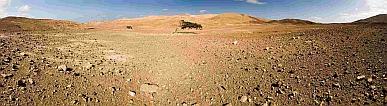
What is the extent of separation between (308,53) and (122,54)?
799cm

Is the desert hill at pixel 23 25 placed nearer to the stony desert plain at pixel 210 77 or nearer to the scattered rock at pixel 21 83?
the stony desert plain at pixel 210 77

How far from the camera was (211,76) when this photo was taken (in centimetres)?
848

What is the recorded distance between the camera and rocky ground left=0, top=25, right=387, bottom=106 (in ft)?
20.7

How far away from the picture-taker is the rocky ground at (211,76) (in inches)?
248

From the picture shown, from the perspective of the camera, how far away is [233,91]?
7258mm

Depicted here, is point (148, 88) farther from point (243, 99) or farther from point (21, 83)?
point (21, 83)

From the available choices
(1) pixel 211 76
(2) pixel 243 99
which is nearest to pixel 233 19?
(1) pixel 211 76

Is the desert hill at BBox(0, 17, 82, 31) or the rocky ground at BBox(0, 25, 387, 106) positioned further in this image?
the desert hill at BBox(0, 17, 82, 31)

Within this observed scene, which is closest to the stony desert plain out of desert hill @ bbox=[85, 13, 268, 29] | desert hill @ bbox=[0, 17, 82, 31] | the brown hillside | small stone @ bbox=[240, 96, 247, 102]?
small stone @ bbox=[240, 96, 247, 102]

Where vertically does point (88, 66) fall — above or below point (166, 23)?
below

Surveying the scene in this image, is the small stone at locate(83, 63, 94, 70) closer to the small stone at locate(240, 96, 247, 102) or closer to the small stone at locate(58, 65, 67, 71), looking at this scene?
the small stone at locate(58, 65, 67, 71)

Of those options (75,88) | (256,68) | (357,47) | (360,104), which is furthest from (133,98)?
(357,47)

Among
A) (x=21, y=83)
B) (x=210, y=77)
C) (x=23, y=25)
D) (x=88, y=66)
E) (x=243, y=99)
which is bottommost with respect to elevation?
(x=243, y=99)

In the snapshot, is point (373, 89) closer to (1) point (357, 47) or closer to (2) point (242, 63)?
(1) point (357, 47)
